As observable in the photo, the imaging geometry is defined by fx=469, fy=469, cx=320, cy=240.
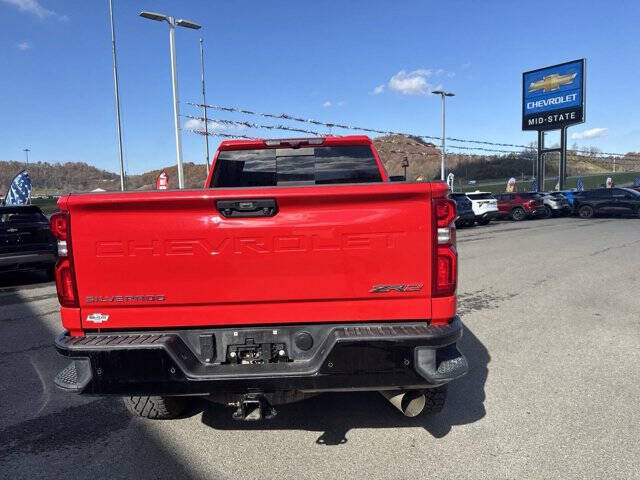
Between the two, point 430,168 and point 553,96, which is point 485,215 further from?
point 430,168

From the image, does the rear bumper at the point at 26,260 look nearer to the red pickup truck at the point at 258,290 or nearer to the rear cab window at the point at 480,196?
the red pickup truck at the point at 258,290

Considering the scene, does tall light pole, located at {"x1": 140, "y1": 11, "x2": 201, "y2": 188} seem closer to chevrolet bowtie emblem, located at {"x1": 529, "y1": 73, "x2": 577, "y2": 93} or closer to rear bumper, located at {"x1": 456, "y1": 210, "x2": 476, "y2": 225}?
rear bumper, located at {"x1": 456, "y1": 210, "x2": 476, "y2": 225}

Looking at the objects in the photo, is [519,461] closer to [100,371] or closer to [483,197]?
[100,371]

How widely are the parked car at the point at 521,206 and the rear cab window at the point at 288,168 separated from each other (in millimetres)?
24422

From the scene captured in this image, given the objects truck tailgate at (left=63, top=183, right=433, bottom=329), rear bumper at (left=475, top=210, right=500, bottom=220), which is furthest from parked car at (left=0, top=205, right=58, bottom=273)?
rear bumper at (left=475, top=210, right=500, bottom=220)

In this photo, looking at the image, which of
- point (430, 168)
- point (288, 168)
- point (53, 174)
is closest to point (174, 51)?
point (288, 168)

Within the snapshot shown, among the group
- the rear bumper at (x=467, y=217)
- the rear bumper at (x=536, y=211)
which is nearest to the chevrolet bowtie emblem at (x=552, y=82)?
the rear bumper at (x=536, y=211)

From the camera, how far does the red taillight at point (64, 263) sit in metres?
2.65

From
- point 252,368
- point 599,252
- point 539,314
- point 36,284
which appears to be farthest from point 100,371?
point 599,252

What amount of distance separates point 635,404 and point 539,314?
280 cm

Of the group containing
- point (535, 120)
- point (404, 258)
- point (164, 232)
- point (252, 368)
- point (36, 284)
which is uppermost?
point (535, 120)

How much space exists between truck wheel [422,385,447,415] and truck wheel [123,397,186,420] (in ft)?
5.95

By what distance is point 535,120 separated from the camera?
35438 mm

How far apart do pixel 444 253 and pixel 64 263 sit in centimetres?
217
